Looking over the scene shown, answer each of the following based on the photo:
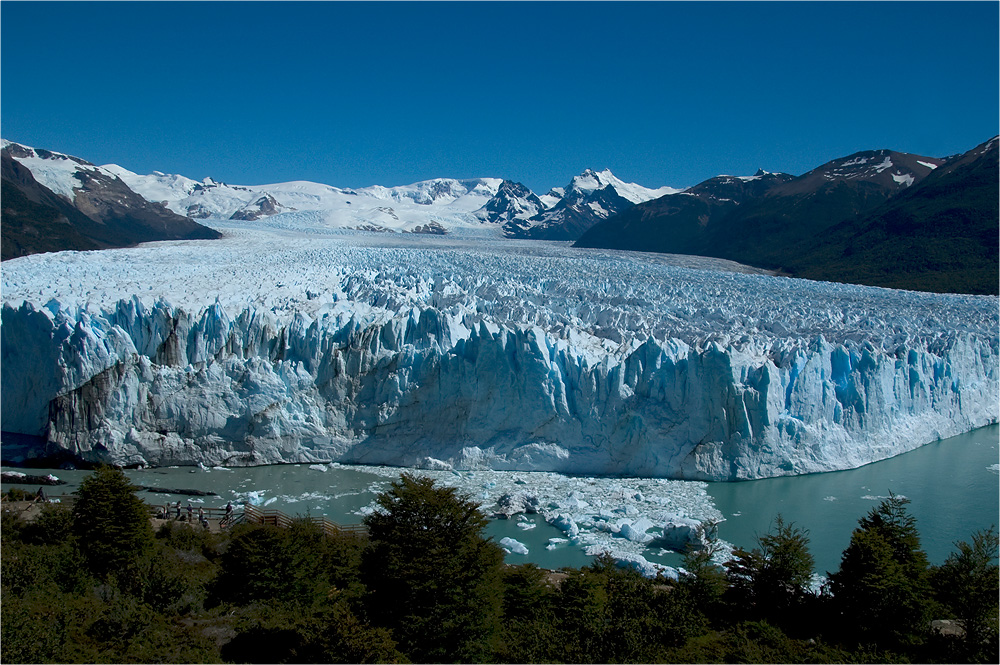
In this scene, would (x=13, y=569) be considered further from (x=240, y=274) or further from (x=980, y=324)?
(x=980, y=324)

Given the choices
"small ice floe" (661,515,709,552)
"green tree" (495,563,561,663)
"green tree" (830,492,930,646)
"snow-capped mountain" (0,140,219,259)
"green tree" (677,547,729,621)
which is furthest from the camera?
"snow-capped mountain" (0,140,219,259)

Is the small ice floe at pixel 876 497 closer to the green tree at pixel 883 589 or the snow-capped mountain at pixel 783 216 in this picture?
the green tree at pixel 883 589

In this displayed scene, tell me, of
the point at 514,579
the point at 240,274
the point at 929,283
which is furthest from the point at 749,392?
the point at 929,283

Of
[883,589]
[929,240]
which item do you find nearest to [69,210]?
[883,589]

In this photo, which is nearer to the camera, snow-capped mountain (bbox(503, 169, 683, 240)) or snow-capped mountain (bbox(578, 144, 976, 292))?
snow-capped mountain (bbox(578, 144, 976, 292))

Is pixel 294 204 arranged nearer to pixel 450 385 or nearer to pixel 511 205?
pixel 511 205

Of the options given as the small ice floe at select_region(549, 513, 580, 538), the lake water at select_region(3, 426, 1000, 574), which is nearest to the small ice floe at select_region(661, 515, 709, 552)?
the lake water at select_region(3, 426, 1000, 574)

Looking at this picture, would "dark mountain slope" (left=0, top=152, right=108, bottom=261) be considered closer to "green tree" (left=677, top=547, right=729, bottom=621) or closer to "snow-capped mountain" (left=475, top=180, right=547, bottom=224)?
"green tree" (left=677, top=547, right=729, bottom=621)
